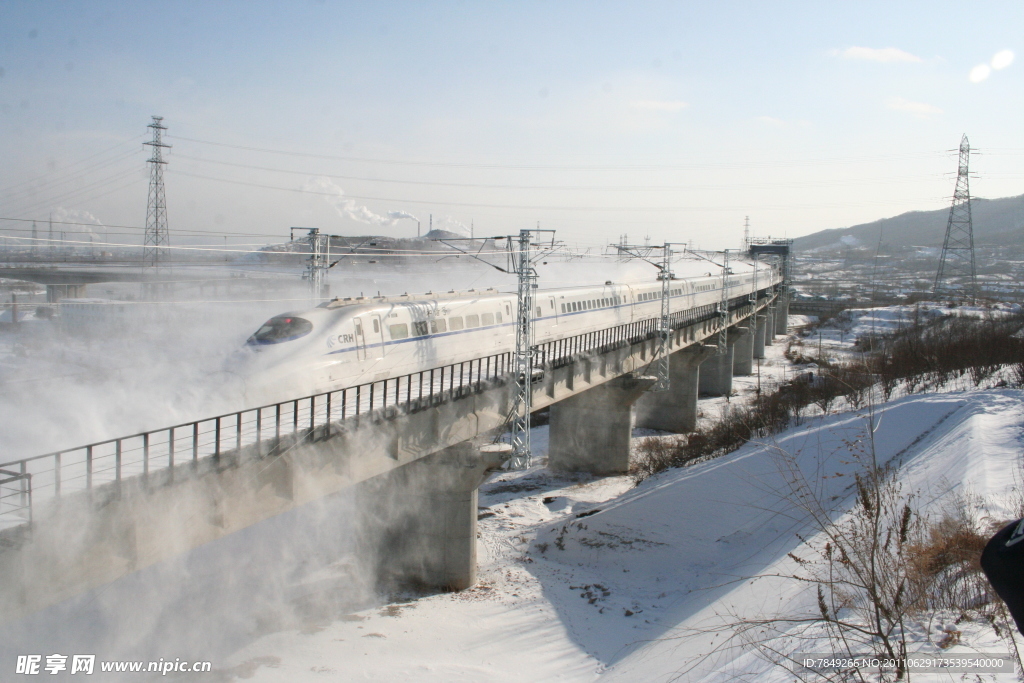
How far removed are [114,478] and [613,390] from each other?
2225 centimetres

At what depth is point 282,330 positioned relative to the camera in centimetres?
1484

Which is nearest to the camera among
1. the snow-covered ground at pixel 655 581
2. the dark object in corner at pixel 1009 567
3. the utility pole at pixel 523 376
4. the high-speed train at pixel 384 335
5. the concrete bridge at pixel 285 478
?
the dark object in corner at pixel 1009 567

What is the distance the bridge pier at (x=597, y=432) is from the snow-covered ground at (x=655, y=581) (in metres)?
7.15

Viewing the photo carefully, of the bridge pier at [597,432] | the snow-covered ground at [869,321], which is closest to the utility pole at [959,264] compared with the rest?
the snow-covered ground at [869,321]

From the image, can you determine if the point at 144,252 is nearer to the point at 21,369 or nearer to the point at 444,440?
the point at 21,369

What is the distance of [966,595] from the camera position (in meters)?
7.45

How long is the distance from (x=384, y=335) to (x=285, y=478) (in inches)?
268

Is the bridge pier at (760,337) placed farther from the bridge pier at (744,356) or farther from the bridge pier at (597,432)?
the bridge pier at (597,432)

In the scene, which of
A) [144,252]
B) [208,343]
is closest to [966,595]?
[208,343]

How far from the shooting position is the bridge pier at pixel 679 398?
37531 millimetres

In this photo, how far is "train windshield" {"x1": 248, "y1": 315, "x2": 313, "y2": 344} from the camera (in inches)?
576

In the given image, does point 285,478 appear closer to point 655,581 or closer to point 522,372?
point 522,372

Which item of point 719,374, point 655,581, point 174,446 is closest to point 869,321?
point 719,374

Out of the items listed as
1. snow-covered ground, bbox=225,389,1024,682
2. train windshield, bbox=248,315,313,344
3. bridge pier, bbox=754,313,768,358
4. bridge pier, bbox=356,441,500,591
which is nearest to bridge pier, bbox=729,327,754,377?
bridge pier, bbox=754,313,768,358
